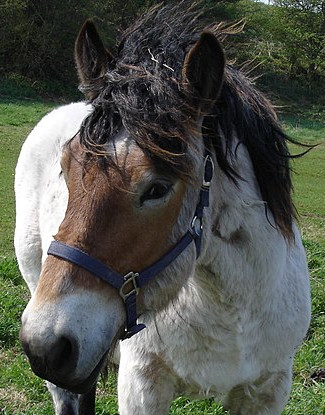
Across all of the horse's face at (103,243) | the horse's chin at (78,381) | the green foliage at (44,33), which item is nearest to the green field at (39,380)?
the horse's face at (103,243)

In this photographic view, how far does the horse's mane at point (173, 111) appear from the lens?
1.98 m

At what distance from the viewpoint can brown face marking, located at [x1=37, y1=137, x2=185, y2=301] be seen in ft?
5.95

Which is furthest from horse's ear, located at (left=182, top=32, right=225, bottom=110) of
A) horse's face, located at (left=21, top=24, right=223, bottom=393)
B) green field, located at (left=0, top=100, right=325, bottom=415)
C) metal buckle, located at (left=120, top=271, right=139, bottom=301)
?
green field, located at (left=0, top=100, right=325, bottom=415)

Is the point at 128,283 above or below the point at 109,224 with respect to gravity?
below

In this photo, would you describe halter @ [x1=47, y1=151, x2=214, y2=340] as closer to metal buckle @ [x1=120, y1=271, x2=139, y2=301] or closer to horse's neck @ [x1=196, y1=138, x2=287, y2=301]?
metal buckle @ [x1=120, y1=271, x2=139, y2=301]

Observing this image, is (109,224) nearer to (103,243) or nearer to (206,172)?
(103,243)

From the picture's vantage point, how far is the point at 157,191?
1933 mm

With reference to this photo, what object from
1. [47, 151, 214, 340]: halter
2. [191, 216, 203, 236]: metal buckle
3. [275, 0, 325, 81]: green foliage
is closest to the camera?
[47, 151, 214, 340]: halter

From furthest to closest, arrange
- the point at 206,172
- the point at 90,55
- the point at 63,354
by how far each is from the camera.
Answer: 1. the point at 90,55
2. the point at 206,172
3. the point at 63,354

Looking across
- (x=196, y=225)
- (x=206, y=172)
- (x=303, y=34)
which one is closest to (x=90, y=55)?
(x=206, y=172)

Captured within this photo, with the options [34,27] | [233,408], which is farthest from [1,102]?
[233,408]

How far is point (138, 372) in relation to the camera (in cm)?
264

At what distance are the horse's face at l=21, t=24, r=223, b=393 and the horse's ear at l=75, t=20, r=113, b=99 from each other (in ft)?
1.41

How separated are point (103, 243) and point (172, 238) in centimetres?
28
